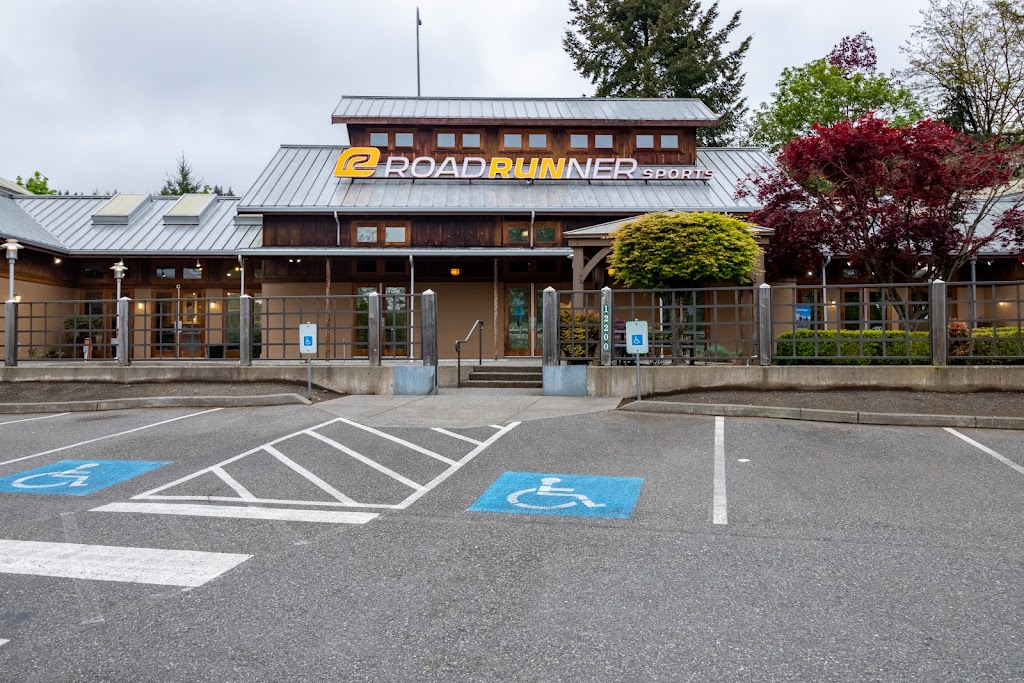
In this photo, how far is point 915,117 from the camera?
3184 cm

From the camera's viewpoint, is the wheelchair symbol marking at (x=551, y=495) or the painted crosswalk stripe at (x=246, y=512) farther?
the wheelchair symbol marking at (x=551, y=495)

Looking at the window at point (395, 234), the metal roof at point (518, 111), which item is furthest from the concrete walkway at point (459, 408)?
the metal roof at point (518, 111)

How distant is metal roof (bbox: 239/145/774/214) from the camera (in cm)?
2098

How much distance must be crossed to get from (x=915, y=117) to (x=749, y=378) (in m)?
28.0

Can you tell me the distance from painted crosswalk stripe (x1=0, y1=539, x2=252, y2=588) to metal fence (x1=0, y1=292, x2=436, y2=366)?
8253 mm

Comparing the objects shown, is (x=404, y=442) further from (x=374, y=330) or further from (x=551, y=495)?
(x=374, y=330)

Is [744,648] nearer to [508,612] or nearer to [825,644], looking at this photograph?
[825,644]

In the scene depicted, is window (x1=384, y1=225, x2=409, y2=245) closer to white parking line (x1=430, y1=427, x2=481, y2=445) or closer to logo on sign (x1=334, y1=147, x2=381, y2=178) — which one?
logo on sign (x1=334, y1=147, x2=381, y2=178)

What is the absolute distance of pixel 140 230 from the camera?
959 inches

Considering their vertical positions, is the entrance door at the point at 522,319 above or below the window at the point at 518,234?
below

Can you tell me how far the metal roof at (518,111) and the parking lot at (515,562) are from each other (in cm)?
1812

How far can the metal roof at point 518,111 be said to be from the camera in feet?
77.5

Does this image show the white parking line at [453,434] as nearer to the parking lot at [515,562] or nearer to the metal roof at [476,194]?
the parking lot at [515,562]

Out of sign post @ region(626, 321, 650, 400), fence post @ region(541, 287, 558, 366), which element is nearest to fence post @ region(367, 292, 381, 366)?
fence post @ region(541, 287, 558, 366)
